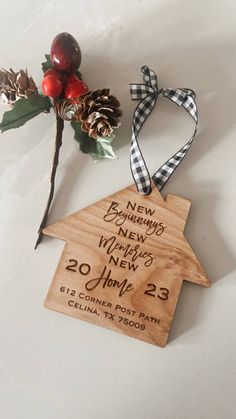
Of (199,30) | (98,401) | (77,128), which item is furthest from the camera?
(199,30)

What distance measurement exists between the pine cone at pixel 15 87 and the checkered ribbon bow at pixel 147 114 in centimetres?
19

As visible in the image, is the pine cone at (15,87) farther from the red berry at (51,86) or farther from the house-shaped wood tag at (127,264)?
the house-shaped wood tag at (127,264)

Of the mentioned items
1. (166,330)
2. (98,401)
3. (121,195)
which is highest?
(121,195)

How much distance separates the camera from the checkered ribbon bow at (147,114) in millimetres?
806

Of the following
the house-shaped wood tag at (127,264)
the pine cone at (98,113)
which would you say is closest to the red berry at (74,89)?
the pine cone at (98,113)

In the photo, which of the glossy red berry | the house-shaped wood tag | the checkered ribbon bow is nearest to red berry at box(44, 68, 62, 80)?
the glossy red berry

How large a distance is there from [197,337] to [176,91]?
0.44 m

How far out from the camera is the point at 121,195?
Result: 0.80m

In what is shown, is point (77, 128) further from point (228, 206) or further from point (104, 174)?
point (228, 206)

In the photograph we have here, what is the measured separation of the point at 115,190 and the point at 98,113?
0.14 meters

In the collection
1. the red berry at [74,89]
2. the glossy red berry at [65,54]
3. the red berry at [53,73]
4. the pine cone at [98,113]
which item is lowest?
the pine cone at [98,113]

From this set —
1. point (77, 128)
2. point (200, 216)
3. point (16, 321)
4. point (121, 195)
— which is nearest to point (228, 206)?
point (200, 216)

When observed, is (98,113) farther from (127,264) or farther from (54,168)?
(127,264)

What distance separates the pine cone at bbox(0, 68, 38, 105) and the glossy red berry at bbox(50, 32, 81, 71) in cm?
6
